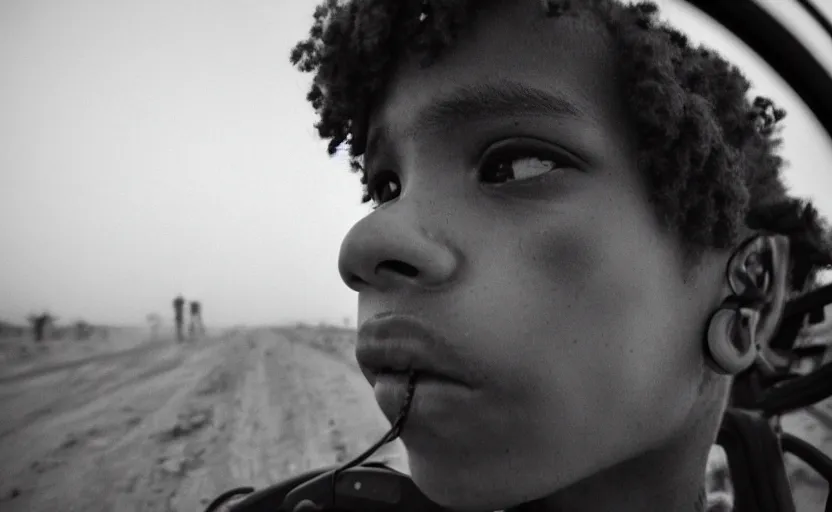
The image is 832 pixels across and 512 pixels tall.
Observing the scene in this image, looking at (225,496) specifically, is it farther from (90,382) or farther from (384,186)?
(384,186)

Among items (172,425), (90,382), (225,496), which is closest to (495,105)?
(225,496)

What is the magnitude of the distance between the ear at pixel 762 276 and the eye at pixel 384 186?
356 millimetres

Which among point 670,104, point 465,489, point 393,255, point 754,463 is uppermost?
point 670,104

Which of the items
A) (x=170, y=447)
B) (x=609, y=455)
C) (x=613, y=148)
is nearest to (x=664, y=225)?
(x=613, y=148)

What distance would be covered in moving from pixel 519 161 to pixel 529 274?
0.11 meters

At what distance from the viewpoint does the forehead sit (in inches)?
18.1

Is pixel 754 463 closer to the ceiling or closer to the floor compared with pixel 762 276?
closer to the floor

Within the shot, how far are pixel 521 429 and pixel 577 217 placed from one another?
0.60 ft

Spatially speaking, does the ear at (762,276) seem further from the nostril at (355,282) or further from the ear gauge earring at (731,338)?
the nostril at (355,282)

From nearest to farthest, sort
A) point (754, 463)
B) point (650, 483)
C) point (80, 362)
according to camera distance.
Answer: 1. point (650, 483)
2. point (754, 463)
3. point (80, 362)

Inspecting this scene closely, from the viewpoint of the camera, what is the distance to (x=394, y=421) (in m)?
0.47

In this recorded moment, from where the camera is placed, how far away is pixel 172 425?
908 millimetres

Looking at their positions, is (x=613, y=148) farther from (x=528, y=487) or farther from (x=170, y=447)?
(x=170, y=447)

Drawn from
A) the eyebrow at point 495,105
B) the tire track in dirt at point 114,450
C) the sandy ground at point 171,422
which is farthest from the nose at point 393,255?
the tire track in dirt at point 114,450
